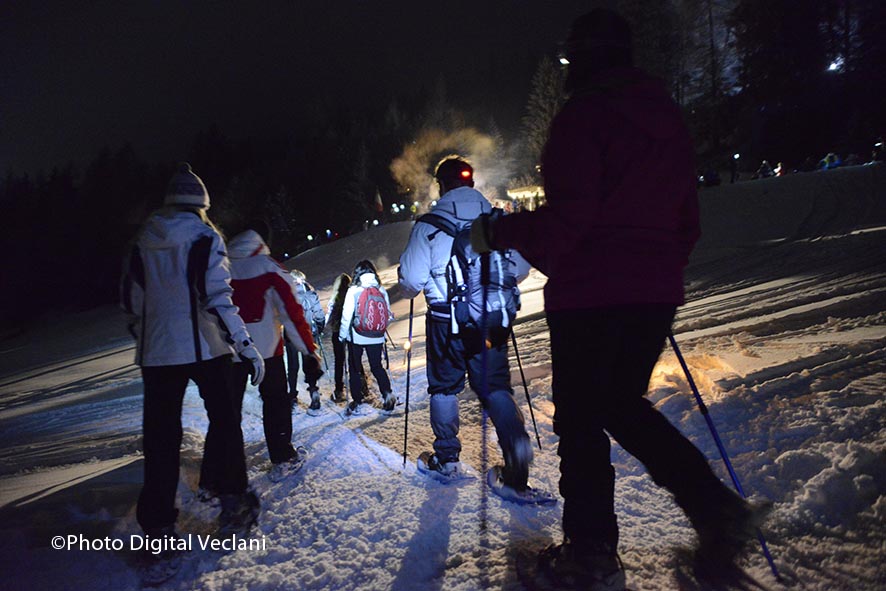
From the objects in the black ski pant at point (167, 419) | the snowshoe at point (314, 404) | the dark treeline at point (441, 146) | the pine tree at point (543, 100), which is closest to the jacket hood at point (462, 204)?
the black ski pant at point (167, 419)

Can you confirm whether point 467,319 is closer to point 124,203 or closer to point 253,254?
point 253,254

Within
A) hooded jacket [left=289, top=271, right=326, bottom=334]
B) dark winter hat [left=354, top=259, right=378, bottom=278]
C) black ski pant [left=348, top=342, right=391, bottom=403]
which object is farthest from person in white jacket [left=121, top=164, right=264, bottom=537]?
hooded jacket [left=289, top=271, right=326, bottom=334]

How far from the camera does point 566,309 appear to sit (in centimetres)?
208

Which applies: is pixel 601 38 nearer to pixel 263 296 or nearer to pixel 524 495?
pixel 524 495

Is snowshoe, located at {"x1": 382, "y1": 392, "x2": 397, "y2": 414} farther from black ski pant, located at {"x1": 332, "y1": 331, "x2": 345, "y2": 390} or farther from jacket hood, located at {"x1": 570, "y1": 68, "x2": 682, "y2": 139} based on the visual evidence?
jacket hood, located at {"x1": 570, "y1": 68, "x2": 682, "y2": 139}

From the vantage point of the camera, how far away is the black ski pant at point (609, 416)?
202cm

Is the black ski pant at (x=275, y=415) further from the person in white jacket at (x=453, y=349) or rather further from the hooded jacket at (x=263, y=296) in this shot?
the person in white jacket at (x=453, y=349)

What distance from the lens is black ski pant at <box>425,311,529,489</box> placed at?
3.13 m

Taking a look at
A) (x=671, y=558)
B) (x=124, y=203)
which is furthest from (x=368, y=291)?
(x=124, y=203)

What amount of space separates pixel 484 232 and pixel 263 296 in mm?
2242

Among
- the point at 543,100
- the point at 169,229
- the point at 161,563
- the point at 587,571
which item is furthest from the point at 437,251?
the point at 543,100

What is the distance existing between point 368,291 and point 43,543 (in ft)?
13.3

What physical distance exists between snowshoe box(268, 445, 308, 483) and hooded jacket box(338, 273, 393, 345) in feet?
7.73

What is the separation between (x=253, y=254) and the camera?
13.1 feet
